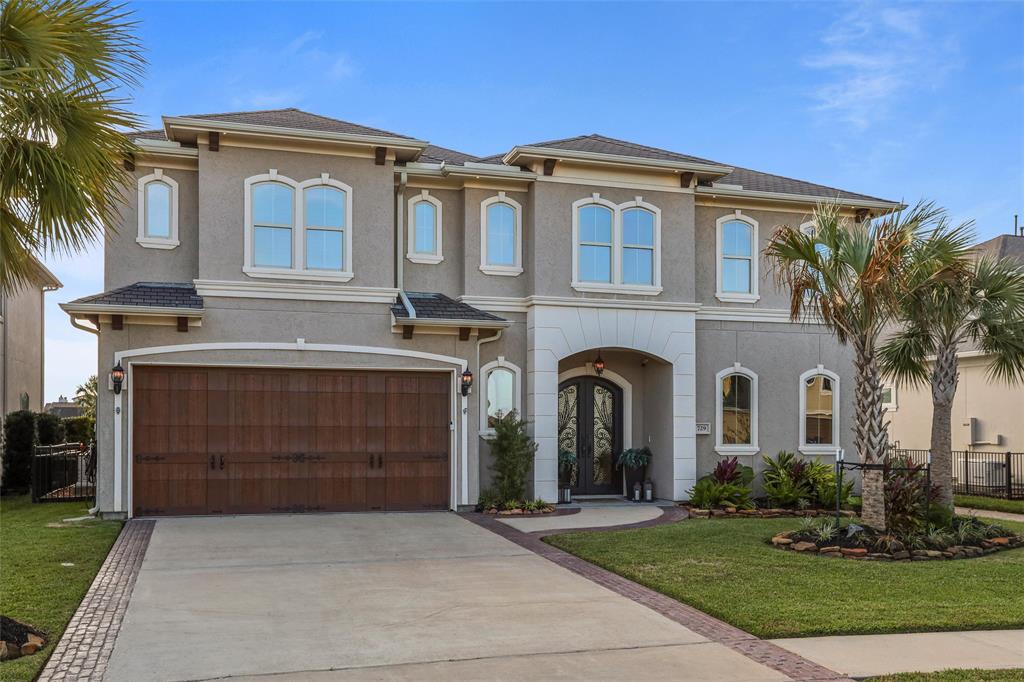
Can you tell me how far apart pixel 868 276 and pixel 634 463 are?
731 centimetres

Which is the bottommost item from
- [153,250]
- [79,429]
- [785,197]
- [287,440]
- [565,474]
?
[565,474]

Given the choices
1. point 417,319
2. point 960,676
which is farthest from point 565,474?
point 960,676

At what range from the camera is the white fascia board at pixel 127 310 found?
1433cm

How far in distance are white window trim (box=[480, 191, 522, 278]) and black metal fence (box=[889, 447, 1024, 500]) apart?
9.78m

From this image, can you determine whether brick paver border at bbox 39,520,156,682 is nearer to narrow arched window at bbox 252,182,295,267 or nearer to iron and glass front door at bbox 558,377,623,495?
narrow arched window at bbox 252,182,295,267

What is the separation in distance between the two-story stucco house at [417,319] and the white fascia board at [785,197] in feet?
0.23

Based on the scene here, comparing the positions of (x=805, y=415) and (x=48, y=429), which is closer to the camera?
(x=805, y=415)

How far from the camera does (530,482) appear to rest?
17.2 m

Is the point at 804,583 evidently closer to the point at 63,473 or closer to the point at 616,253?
the point at 616,253

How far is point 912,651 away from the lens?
7.37 m

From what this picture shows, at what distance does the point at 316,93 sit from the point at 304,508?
1030 cm

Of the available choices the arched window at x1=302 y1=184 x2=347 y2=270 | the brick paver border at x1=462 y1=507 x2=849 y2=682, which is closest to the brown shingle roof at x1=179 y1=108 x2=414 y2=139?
the arched window at x1=302 y1=184 x2=347 y2=270

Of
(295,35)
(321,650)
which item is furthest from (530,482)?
(321,650)

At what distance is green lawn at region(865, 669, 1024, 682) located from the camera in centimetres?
653
